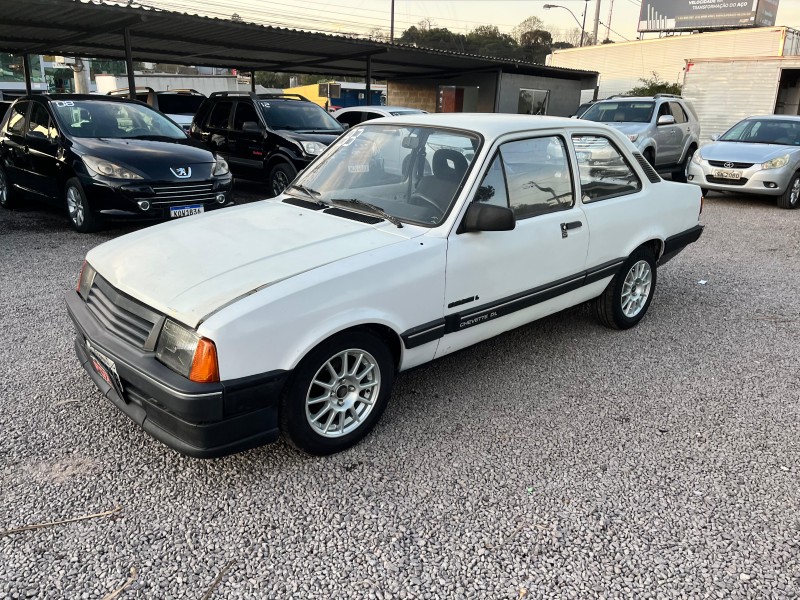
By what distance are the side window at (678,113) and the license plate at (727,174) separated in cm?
294

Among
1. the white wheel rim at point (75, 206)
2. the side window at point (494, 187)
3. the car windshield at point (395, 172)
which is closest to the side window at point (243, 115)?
the white wheel rim at point (75, 206)

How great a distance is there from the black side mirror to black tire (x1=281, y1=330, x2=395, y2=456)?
84 centimetres

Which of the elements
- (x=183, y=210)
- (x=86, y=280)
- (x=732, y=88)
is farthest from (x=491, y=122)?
(x=732, y=88)

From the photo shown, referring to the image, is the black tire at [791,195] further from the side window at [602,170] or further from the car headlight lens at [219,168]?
the car headlight lens at [219,168]

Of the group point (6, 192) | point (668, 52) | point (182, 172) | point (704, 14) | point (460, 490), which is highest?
point (704, 14)

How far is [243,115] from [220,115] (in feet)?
2.28

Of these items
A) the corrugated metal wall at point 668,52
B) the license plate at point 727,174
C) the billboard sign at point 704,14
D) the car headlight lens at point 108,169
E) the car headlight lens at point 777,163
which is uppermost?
the billboard sign at point 704,14

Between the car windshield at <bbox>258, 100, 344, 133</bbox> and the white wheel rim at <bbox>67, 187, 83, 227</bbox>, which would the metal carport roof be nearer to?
the car windshield at <bbox>258, 100, 344, 133</bbox>

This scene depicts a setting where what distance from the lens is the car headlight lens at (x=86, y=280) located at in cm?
338

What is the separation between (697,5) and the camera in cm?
4138

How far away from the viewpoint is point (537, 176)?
393 centimetres

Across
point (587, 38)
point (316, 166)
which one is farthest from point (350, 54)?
point (587, 38)

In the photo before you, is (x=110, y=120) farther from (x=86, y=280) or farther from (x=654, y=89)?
(x=654, y=89)

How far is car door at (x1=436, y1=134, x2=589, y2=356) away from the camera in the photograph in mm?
3441
